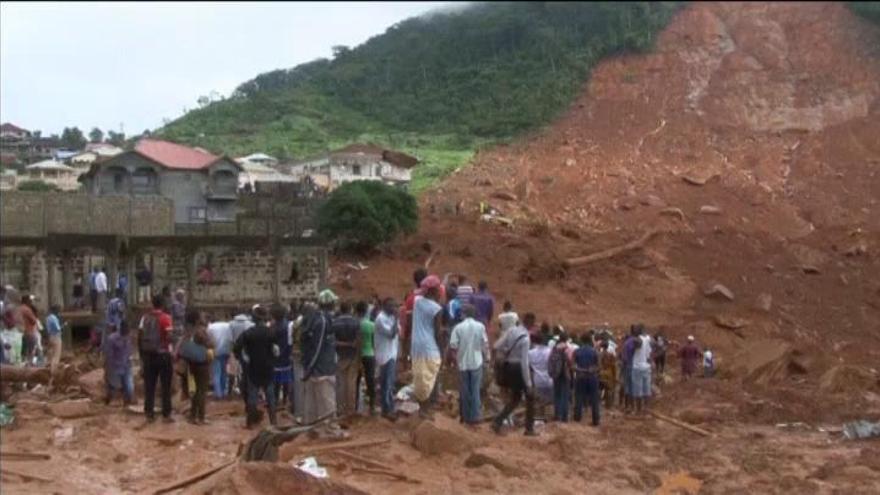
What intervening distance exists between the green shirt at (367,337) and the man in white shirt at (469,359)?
2.32 feet

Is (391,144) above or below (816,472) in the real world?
above

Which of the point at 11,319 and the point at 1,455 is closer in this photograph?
the point at 1,455

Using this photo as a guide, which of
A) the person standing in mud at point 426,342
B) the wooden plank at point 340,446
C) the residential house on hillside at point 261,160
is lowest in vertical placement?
the wooden plank at point 340,446

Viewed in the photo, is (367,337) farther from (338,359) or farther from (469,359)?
(469,359)

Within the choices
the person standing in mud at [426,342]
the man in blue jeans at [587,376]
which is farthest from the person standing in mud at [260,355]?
the man in blue jeans at [587,376]

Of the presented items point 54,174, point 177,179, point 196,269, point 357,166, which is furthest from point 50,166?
point 196,269

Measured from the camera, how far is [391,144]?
54.3m

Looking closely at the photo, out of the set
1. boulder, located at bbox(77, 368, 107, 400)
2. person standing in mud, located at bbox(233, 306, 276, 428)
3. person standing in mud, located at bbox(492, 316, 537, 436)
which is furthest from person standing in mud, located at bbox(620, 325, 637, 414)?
boulder, located at bbox(77, 368, 107, 400)

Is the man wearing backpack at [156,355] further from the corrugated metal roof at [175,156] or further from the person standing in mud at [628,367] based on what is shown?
the corrugated metal roof at [175,156]

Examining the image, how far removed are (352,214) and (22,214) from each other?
1048 centimetres

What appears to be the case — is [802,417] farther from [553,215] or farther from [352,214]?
[553,215]

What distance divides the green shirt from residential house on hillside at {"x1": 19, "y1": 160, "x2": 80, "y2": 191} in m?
32.8

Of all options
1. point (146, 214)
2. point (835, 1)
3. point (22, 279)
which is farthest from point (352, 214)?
point (835, 1)

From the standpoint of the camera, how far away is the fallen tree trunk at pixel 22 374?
10516 mm
